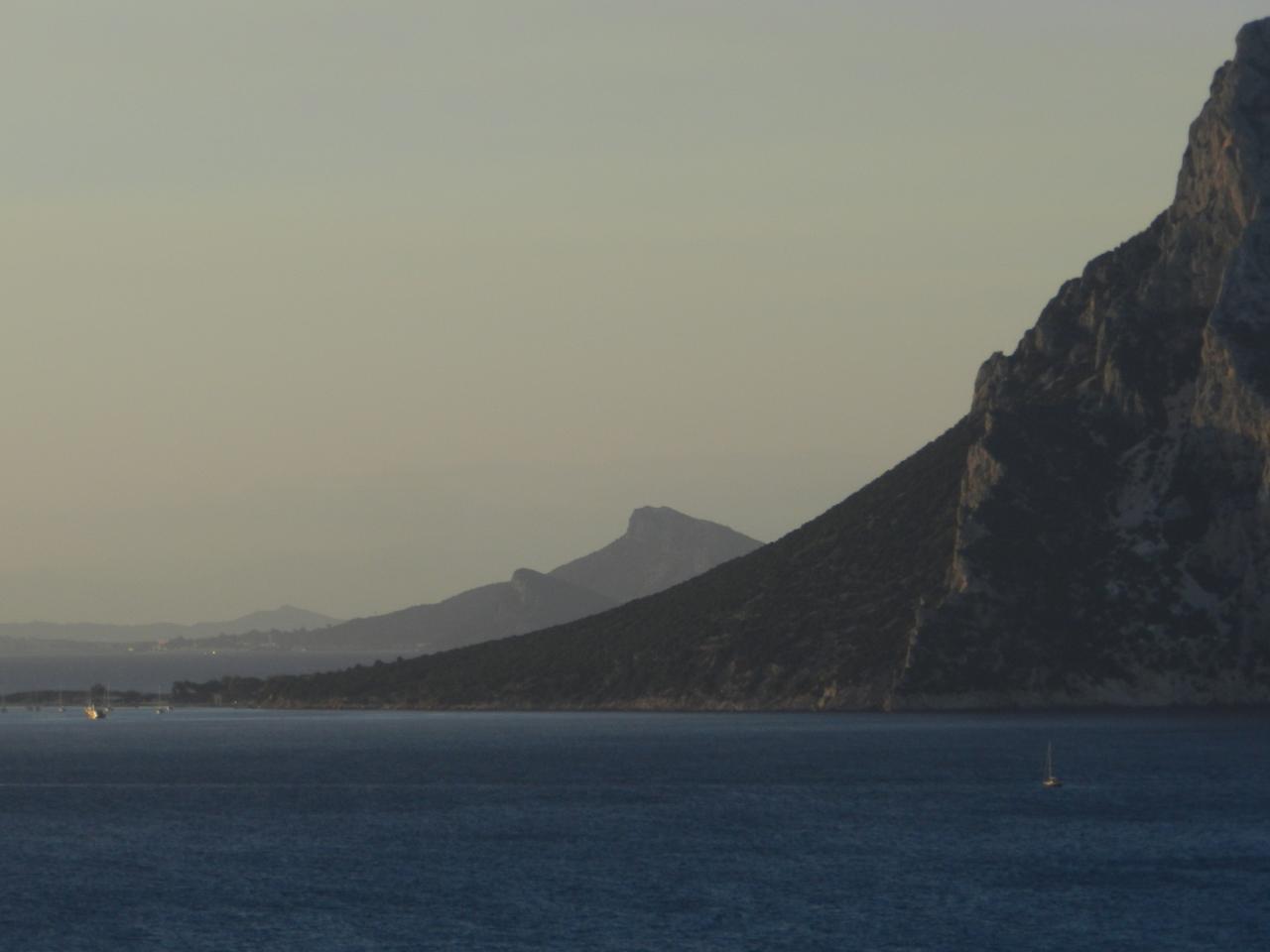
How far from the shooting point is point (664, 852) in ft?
402

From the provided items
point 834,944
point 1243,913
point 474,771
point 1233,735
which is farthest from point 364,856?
point 1233,735

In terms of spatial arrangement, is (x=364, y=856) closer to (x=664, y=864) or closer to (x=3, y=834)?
(x=664, y=864)

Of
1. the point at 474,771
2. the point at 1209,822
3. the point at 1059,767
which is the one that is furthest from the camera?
the point at 474,771

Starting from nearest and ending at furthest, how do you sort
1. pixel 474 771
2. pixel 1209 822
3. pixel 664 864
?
pixel 664 864, pixel 1209 822, pixel 474 771

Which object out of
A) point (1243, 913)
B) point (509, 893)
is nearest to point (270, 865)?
point (509, 893)

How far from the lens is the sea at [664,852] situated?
9731 cm

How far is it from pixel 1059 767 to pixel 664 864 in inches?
2209

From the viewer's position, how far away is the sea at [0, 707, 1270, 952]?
97312 millimetres

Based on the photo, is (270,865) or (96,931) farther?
(270,865)

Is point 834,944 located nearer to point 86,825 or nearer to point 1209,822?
point 1209,822

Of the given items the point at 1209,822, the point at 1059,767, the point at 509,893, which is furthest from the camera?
the point at 1059,767

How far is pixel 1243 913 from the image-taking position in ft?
326

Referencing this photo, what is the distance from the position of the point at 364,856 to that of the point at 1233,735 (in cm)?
8804

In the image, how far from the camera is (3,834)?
444ft
